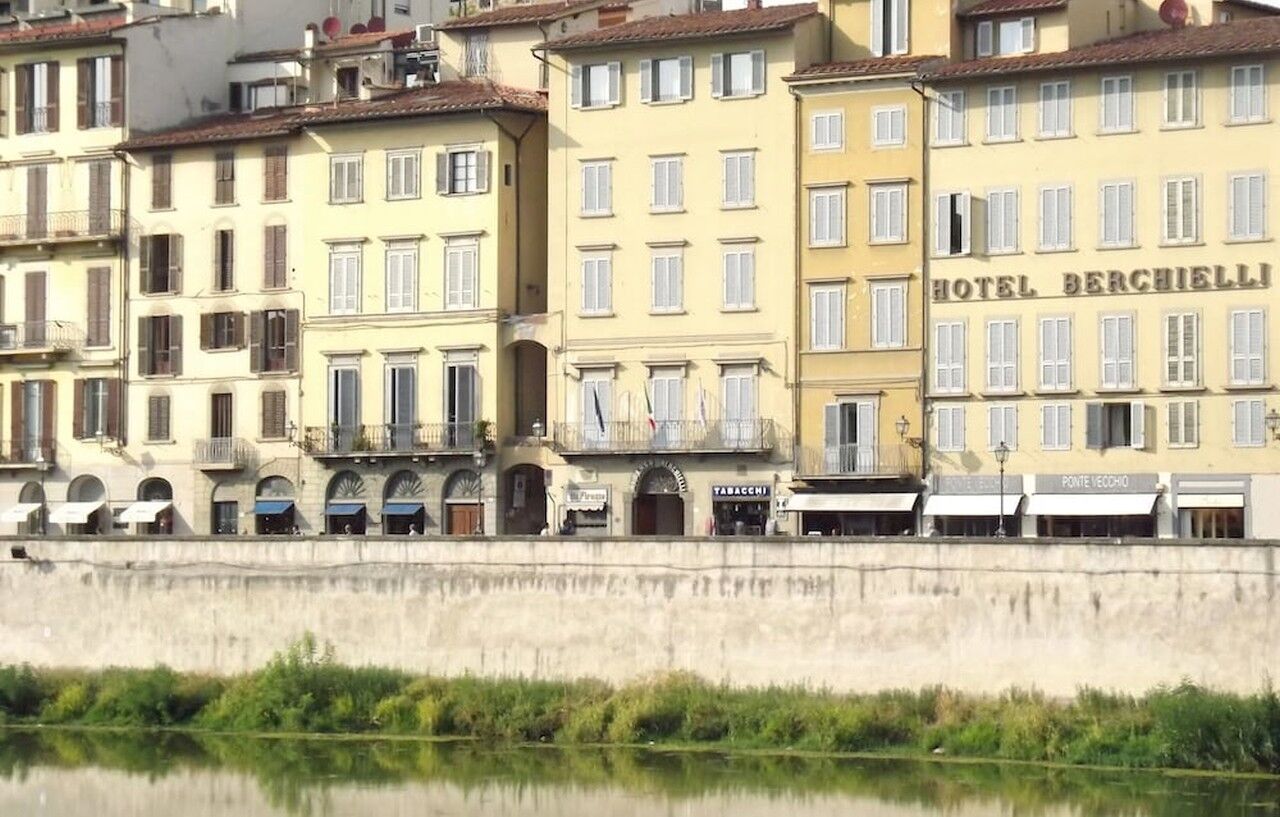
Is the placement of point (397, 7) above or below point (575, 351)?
above

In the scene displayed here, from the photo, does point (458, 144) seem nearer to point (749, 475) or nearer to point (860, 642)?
point (749, 475)

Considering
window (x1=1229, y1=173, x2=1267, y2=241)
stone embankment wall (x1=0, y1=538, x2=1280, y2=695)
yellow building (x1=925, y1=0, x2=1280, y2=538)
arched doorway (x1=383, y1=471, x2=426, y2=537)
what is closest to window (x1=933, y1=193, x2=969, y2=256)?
yellow building (x1=925, y1=0, x2=1280, y2=538)

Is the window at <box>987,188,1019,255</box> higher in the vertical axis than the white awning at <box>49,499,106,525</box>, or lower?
higher

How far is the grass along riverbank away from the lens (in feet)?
202

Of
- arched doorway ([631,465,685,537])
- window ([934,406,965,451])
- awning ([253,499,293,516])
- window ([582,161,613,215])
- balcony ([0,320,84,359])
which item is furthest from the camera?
balcony ([0,320,84,359])

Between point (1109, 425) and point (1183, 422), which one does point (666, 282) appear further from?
point (1183, 422)

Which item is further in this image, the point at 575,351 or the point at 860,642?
the point at 575,351

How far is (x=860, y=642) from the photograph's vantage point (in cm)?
6631

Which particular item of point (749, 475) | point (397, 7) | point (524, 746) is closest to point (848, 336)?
point (749, 475)

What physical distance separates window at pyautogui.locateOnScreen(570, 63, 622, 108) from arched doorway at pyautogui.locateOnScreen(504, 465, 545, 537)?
A: 832cm

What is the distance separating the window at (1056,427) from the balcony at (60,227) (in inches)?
941

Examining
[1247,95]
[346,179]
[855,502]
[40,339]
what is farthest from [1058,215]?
[40,339]

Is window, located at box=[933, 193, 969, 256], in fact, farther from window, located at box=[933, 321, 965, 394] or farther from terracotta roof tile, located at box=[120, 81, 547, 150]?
terracotta roof tile, located at box=[120, 81, 547, 150]

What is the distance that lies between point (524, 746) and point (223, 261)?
23.6 m
